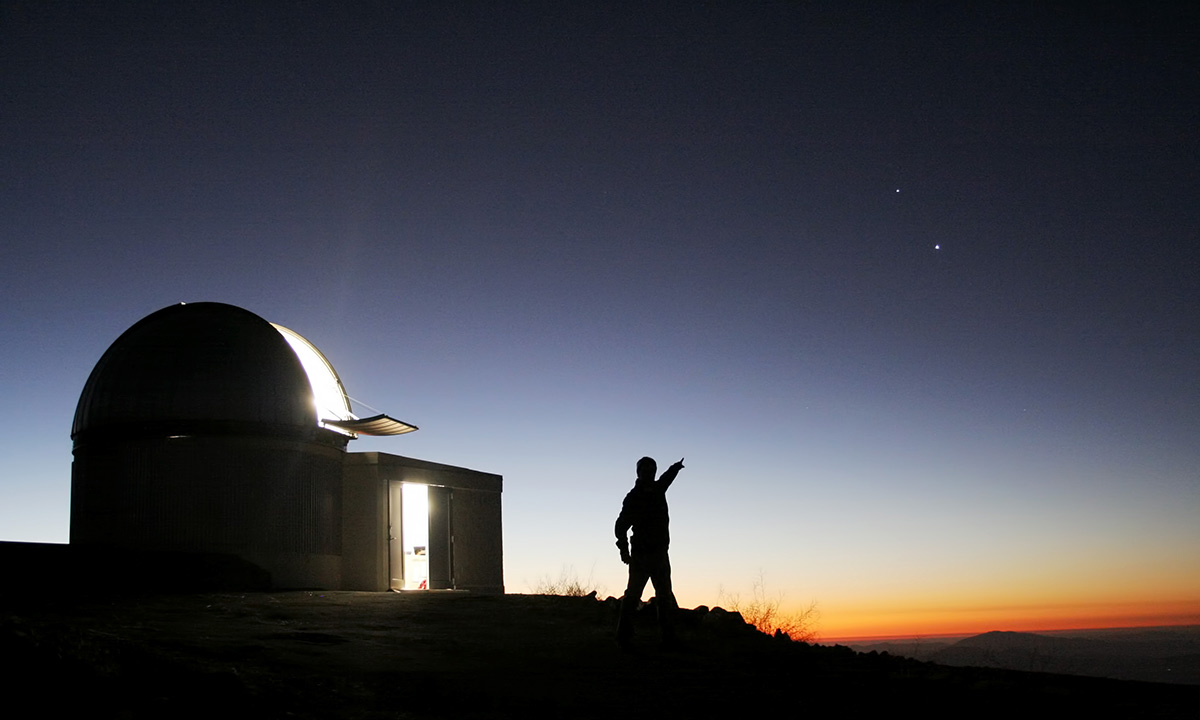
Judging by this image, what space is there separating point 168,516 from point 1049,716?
539 inches

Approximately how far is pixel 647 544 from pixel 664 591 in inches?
18.9

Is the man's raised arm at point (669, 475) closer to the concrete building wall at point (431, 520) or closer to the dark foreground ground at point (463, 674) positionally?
the dark foreground ground at point (463, 674)

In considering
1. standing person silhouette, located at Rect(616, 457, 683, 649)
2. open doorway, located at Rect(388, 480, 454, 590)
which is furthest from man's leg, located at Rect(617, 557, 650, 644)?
open doorway, located at Rect(388, 480, 454, 590)

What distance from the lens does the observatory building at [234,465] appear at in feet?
53.9

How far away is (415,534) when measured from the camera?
19.1 meters

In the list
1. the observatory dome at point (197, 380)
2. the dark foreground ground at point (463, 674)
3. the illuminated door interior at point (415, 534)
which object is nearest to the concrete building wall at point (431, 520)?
the illuminated door interior at point (415, 534)

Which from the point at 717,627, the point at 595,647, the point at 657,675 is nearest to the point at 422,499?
the point at 717,627

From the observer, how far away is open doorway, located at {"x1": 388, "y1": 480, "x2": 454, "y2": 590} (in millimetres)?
18594

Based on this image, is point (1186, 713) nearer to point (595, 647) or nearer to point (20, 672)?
point (595, 647)

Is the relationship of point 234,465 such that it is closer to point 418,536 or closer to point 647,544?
point 418,536

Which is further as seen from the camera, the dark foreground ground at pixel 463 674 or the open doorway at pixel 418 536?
the open doorway at pixel 418 536

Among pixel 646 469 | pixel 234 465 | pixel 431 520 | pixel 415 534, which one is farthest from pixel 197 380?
pixel 646 469

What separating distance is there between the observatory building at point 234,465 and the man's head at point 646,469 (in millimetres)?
9007

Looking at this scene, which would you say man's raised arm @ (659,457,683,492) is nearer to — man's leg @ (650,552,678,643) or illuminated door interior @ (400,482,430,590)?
man's leg @ (650,552,678,643)
